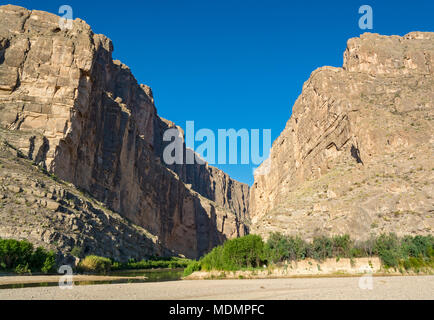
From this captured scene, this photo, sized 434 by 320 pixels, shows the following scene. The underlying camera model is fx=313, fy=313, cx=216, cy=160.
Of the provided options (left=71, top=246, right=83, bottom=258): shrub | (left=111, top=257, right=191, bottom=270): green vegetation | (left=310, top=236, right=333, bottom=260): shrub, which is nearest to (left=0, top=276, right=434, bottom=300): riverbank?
(left=310, top=236, right=333, bottom=260): shrub

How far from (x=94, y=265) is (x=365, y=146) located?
43.8 metres

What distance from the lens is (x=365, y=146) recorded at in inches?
2025

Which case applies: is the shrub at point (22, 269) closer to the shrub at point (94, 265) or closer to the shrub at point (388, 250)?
the shrub at point (94, 265)

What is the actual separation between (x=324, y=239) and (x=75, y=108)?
48627 mm

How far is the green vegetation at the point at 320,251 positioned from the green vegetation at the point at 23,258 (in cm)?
1568

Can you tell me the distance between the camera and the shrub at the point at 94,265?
3359 cm

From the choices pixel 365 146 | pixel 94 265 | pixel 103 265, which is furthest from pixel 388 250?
pixel 94 265

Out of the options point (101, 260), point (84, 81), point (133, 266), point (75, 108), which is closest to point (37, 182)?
point (101, 260)

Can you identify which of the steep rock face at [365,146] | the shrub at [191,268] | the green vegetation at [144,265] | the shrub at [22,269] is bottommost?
the green vegetation at [144,265]

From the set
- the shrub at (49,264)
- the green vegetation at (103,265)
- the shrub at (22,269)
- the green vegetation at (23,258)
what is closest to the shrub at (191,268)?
the green vegetation at (103,265)

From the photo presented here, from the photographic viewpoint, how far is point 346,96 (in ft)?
206

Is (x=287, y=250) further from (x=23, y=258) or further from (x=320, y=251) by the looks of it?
(x=23, y=258)

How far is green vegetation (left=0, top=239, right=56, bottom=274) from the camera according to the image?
26562 millimetres

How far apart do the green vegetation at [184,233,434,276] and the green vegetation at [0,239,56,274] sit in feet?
51.5
